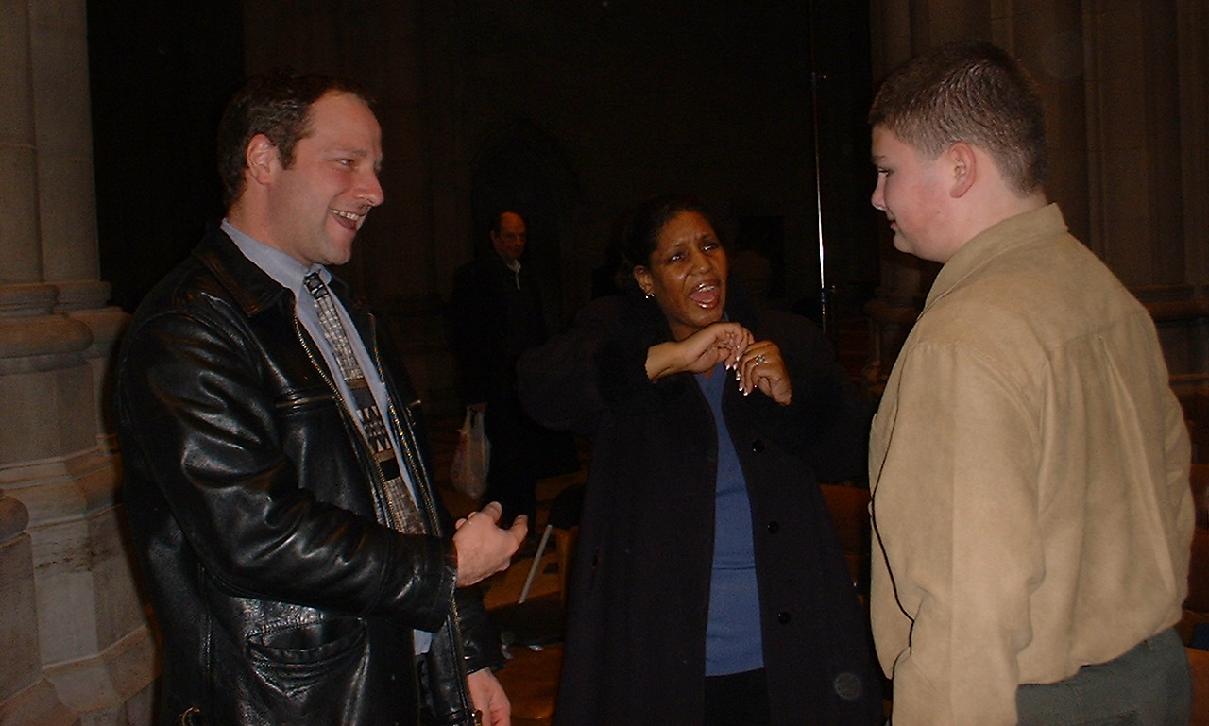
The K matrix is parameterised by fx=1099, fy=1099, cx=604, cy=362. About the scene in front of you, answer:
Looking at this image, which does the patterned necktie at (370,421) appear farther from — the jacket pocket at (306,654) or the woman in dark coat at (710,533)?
the woman in dark coat at (710,533)

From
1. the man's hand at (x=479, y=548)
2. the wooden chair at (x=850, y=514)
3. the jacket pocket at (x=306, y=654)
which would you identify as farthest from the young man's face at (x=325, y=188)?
the wooden chair at (x=850, y=514)

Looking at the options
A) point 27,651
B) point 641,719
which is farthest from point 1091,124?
point 27,651

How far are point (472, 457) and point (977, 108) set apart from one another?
4.67m

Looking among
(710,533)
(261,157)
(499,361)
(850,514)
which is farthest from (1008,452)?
(499,361)

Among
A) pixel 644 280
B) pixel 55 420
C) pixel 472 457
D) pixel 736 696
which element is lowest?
pixel 736 696

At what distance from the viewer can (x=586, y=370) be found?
263cm

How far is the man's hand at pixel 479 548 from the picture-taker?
1856 millimetres

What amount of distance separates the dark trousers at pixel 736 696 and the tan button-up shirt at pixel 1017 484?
91cm

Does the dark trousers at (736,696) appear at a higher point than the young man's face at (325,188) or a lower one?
lower

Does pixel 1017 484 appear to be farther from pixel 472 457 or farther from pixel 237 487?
pixel 472 457

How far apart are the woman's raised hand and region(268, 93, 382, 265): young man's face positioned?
33.9 inches

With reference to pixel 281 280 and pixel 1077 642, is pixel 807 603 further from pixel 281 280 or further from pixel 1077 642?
pixel 281 280

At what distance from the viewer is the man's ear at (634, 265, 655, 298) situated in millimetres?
2805

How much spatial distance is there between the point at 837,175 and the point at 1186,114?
16706 millimetres
